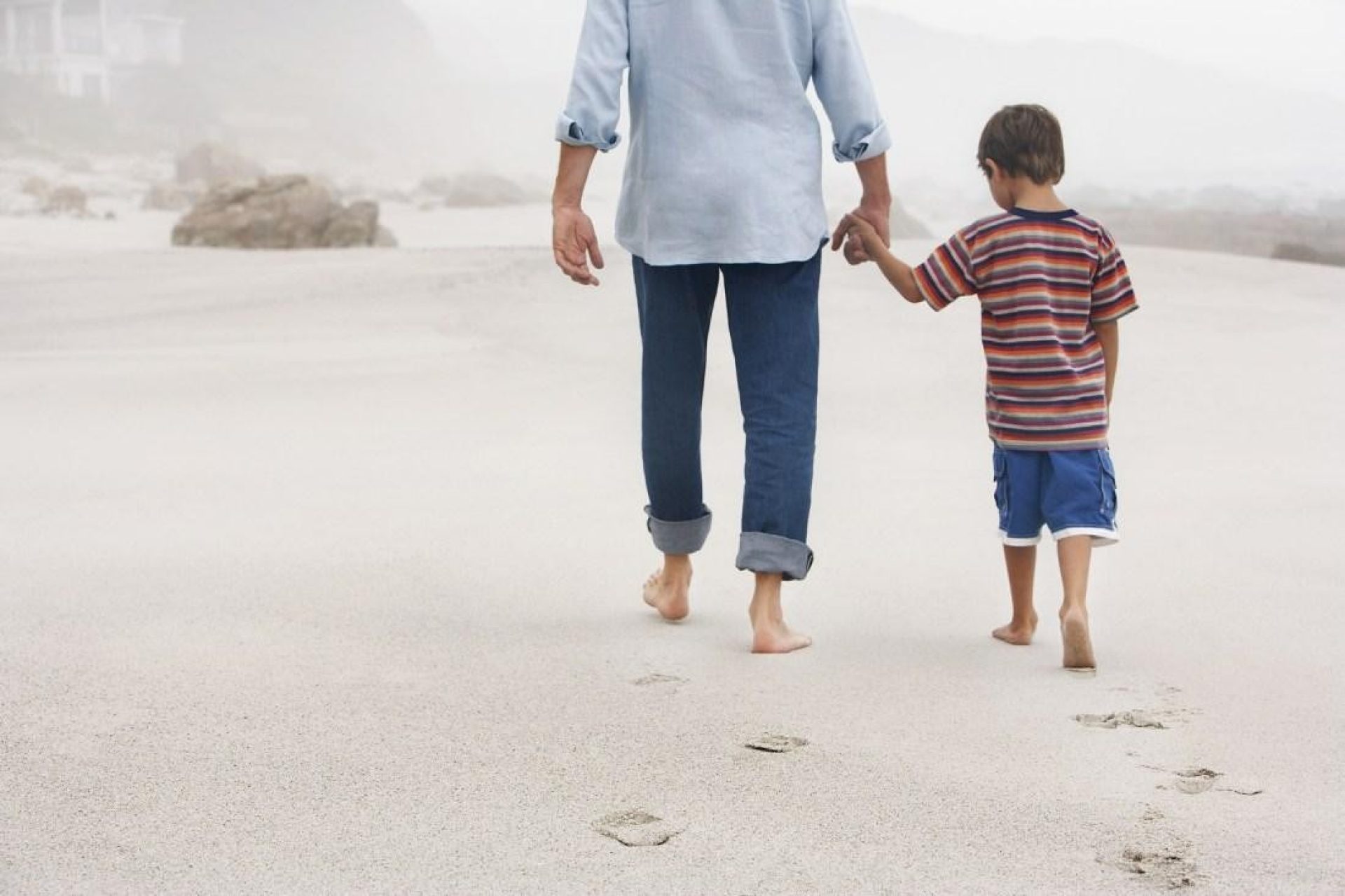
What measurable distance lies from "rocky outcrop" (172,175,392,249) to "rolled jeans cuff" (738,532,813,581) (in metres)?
8.65

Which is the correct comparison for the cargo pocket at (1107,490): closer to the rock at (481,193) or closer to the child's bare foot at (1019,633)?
the child's bare foot at (1019,633)

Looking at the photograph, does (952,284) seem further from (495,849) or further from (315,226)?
(315,226)

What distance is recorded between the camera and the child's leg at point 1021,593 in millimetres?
2625

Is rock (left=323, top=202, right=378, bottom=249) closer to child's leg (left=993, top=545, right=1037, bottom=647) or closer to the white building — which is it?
child's leg (left=993, top=545, right=1037, bottom=647)

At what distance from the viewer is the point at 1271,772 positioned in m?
1.98

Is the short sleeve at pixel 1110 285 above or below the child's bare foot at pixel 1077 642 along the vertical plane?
above

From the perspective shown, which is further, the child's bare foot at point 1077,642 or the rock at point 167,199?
the rock at point 167,199

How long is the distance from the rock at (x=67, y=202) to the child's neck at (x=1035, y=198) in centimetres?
1388

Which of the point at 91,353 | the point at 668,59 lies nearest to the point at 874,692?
the point at 668,59

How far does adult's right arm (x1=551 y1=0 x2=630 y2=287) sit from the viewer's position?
2.54 meters

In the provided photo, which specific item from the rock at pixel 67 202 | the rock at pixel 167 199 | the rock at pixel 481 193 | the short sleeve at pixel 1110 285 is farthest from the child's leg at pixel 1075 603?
the rock at pixel 481 193

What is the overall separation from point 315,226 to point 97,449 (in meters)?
6.92

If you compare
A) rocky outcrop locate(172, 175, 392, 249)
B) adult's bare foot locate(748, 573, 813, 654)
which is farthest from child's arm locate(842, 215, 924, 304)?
rocky outcrop locate(172, 175, 392, 249)

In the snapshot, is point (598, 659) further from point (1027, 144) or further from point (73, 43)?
point (73, 43)
